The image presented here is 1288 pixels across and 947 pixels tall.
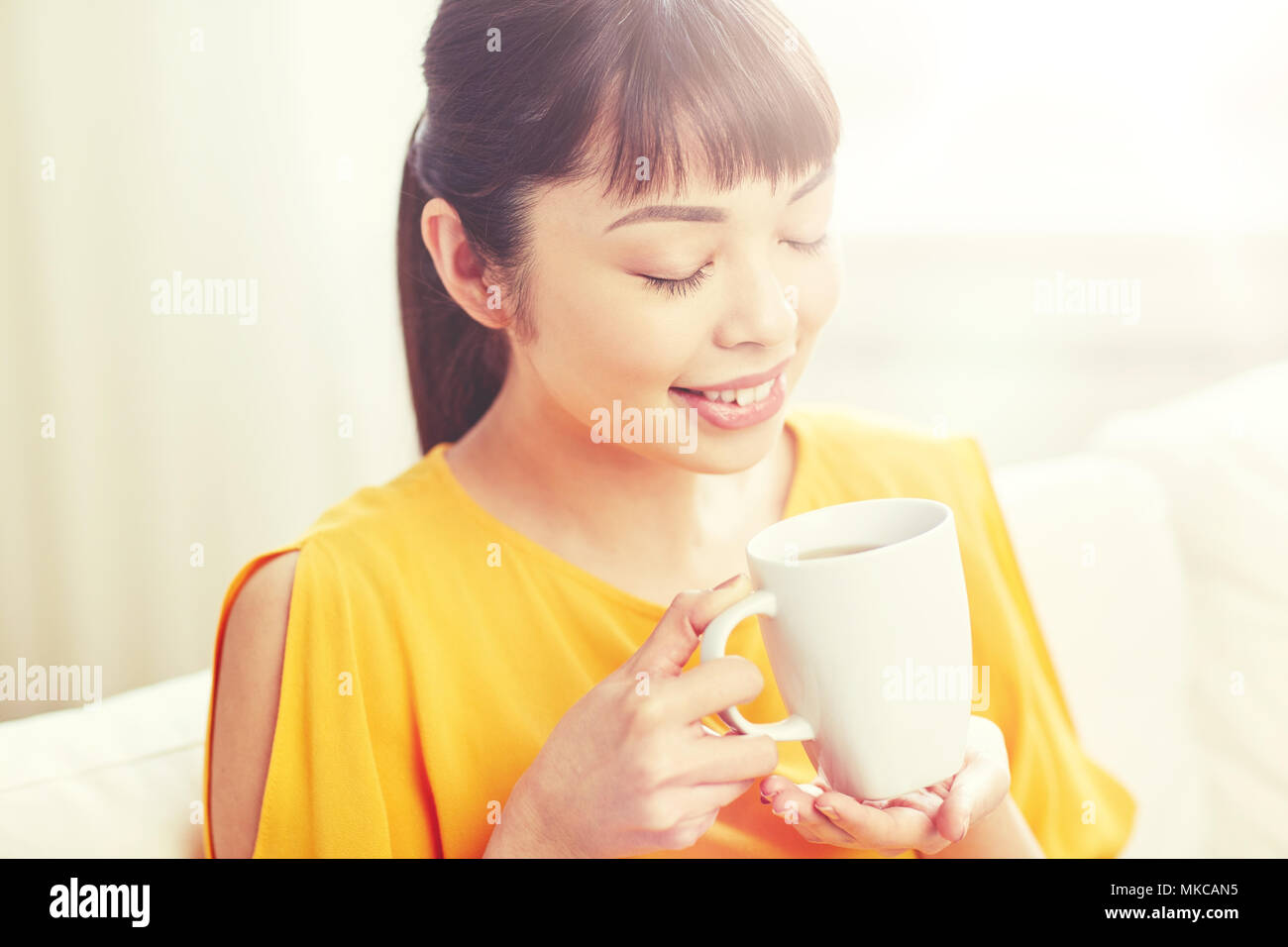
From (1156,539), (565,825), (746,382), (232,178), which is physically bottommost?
(565,825)

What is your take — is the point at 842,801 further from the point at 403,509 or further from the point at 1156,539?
the point at 1156,539

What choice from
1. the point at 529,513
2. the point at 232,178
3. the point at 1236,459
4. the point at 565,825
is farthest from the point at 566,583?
the point at 1236,459

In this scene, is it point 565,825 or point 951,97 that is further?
point 951,97

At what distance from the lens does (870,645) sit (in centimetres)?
54

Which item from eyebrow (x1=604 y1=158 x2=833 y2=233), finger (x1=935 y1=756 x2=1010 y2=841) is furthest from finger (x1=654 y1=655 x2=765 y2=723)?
eyebrow (x1=604 y1=158 x2=833 y2=233)

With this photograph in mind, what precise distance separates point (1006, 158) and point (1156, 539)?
41 cm

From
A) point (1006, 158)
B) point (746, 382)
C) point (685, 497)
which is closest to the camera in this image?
point (746, 382)

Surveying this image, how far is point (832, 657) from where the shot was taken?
547mm

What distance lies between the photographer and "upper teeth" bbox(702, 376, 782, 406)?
67 centimetres

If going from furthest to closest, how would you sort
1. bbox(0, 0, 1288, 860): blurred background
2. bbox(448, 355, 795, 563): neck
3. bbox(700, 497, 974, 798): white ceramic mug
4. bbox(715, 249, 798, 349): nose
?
bbox(0, 0, 1288, 860): blurred background < bbox(448, 355, 795, 563): neck < bbox(715, 249, 798, 349): nose < bbox(700, 497, 974, 798): white ceramic mug

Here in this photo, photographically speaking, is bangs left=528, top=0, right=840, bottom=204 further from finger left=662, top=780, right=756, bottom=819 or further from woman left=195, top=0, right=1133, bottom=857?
finger left=662, top=780, right=756, bottom=819

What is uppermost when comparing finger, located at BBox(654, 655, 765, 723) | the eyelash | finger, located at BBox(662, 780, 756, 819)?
the eyelash

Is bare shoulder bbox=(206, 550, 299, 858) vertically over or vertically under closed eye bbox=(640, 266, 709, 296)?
under

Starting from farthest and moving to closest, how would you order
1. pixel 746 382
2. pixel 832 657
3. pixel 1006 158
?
pixel 1006 158, pixel 746 382, pixel 832 657
